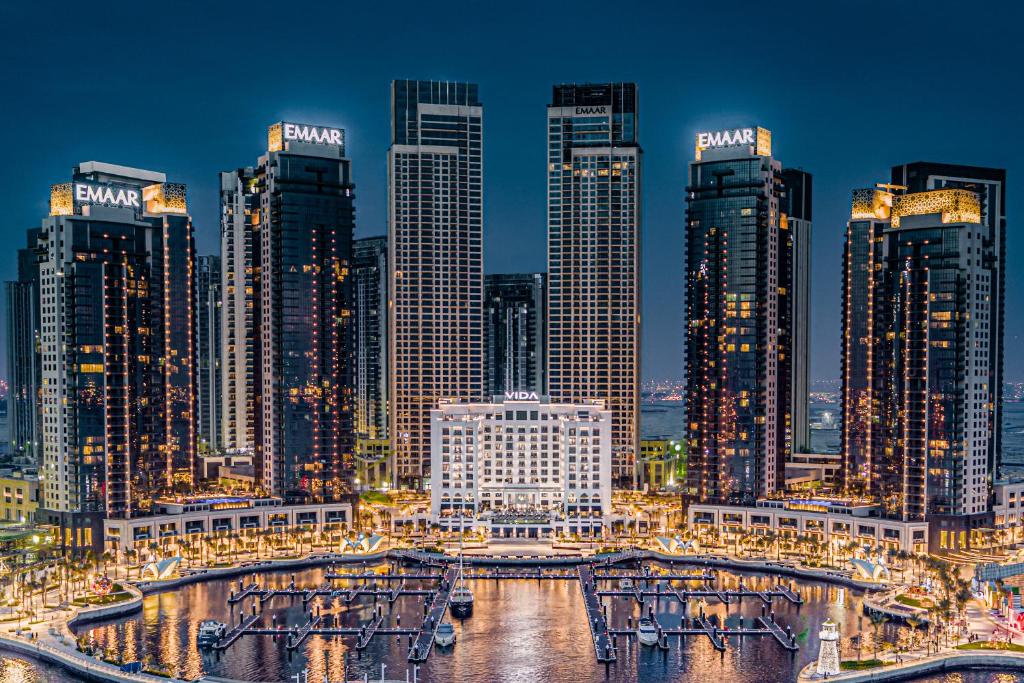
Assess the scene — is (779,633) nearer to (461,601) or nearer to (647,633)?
(647,633)

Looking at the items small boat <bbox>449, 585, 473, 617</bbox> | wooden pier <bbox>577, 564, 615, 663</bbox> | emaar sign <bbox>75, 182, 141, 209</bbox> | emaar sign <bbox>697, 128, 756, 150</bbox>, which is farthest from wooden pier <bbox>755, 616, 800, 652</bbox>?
emaar sign <bbox>75, 182, 141, 209</bbox>

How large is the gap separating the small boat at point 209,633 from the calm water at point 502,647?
137cm

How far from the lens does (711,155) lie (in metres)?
199

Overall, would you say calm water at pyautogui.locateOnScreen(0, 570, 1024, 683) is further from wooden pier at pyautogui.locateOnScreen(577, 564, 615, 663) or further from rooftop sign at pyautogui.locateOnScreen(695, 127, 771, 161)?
rooftop sign at pyautogui.locateOnScreen(695, 127, 771, 161)

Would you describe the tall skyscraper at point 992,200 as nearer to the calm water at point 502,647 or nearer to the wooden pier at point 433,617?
the calm water at point 502,647

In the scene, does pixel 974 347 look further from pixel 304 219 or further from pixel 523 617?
pixel 304 219

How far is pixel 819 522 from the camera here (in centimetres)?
18638

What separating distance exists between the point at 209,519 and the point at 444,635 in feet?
225

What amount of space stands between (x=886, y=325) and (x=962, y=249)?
2030cm

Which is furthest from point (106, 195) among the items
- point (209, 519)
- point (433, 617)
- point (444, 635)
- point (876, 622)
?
point (876, 622)

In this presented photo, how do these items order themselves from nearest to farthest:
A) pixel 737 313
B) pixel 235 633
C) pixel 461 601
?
pixel 235 633 → pixel 461 601 → pixel 737 313

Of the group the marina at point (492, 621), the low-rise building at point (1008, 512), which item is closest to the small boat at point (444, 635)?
the marina at point (492, 621)

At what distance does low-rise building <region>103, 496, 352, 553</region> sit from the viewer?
176 m

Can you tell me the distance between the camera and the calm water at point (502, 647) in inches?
4865
